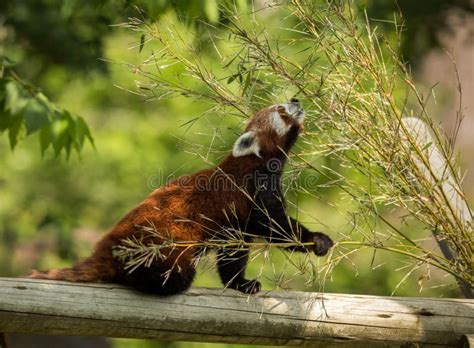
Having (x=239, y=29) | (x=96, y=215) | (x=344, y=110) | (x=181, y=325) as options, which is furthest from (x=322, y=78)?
(x=96, y=215)

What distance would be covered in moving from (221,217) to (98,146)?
4918 mm

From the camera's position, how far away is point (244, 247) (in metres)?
3.27

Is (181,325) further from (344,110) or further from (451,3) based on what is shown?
(451,3)

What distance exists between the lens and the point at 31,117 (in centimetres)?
329

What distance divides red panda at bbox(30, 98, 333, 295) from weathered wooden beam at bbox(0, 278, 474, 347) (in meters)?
0.08

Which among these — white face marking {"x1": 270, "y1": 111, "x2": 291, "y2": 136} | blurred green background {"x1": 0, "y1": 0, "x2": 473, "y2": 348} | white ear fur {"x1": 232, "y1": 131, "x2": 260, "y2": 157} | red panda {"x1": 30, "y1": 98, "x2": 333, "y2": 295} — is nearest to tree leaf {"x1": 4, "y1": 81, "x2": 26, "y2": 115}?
red panda {"x1": 30, "y1": 98, "x2": 333, "y2": 295}

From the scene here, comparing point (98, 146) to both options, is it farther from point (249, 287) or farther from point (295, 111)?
point (249, 287)

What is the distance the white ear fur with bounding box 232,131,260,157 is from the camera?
3.60 m

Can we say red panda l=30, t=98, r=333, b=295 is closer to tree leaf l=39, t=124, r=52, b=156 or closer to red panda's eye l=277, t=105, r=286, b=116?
red panda's eye l=277, t=105, r=286, b=116

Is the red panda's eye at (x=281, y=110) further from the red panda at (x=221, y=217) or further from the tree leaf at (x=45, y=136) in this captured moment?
the tree leaf at (x=45, y=136)

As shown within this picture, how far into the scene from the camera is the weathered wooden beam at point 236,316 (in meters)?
2.84

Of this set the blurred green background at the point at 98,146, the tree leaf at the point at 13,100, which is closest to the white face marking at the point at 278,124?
the tree leaf at the point at 13,100

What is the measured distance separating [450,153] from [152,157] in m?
4.77

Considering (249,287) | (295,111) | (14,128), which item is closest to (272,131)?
(295,111)
